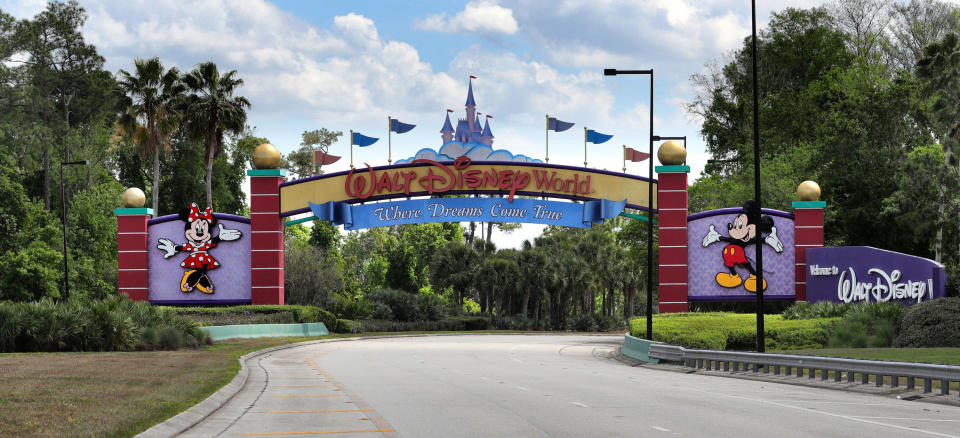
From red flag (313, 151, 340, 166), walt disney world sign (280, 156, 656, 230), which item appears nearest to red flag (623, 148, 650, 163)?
walt disney world sign (280, 156, 656, 230)

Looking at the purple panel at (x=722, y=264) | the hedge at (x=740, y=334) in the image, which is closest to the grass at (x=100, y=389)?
the hedge at (x=740, y=334)

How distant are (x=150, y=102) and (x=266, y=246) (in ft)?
55.7

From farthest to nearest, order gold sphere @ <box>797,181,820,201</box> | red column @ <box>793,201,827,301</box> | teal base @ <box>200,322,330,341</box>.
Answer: gold sphere @ <box>797,181,820,201</box> → red column @ <box>793,201,827,301</box> → teal base @ <box>200,322,330,341</box>

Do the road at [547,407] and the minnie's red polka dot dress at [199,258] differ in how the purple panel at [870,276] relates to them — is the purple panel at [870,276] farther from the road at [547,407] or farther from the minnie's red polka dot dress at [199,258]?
the minnie's red polka dot dress at [199,258]

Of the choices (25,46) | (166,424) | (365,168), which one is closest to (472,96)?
(365,168)

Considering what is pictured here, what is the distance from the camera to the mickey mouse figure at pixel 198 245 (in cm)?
5072

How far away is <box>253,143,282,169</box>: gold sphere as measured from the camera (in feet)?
168

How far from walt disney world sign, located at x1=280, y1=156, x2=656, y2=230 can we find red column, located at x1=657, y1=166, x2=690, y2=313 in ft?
7.73

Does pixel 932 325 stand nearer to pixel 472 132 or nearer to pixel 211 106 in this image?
pixel 472 132

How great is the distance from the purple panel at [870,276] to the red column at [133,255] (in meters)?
32.6

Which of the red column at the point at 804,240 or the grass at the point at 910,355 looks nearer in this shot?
the grass at the point at 910,355

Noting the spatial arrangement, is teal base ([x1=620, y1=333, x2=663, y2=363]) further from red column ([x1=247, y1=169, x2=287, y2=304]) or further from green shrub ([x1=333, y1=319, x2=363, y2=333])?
green shrub ([x1=333, y1=319, x2=363, y2=333])

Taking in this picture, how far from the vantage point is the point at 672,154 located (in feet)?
158

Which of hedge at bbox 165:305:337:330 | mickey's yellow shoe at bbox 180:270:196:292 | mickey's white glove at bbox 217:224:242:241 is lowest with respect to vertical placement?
hedge at bbox 165:305:337:330
